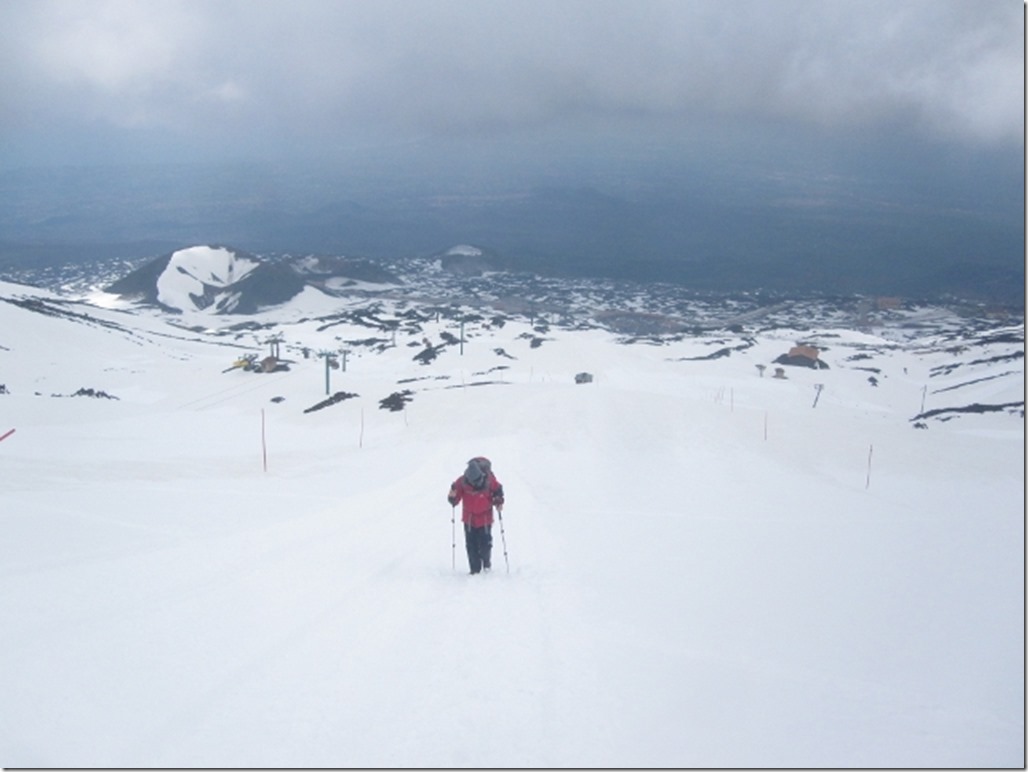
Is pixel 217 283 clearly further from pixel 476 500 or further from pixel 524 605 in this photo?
pixel 524 605

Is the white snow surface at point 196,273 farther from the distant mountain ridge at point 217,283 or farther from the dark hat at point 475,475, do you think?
the dark hat at point 475,475

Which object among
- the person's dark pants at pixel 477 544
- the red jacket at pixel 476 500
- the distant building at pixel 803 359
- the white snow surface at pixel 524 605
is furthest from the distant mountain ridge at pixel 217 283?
the person's dark pants at pixel 477 544

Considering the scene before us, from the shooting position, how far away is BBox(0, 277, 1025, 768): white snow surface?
4.96 meters

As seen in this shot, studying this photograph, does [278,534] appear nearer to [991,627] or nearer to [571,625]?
[571,625]

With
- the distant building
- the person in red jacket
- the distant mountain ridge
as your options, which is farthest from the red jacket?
the distant mountain ridge

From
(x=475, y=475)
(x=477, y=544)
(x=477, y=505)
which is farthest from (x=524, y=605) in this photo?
(x=475, y=475)

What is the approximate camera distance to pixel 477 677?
18.8 ft

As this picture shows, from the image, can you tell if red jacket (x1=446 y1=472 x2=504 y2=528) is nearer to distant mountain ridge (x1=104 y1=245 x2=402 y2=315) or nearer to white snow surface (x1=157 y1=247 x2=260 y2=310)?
distant mountain ridge (x1=104 y1=245 x2=402 y2=315)

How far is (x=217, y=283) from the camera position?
137 meters

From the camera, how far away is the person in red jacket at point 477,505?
8656 mm

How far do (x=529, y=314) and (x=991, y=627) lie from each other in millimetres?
126434

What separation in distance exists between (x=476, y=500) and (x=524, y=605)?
1569 millimetres

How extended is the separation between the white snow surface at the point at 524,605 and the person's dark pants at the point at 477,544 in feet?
0.81

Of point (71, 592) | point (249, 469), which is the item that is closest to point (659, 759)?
point (71, 592)
